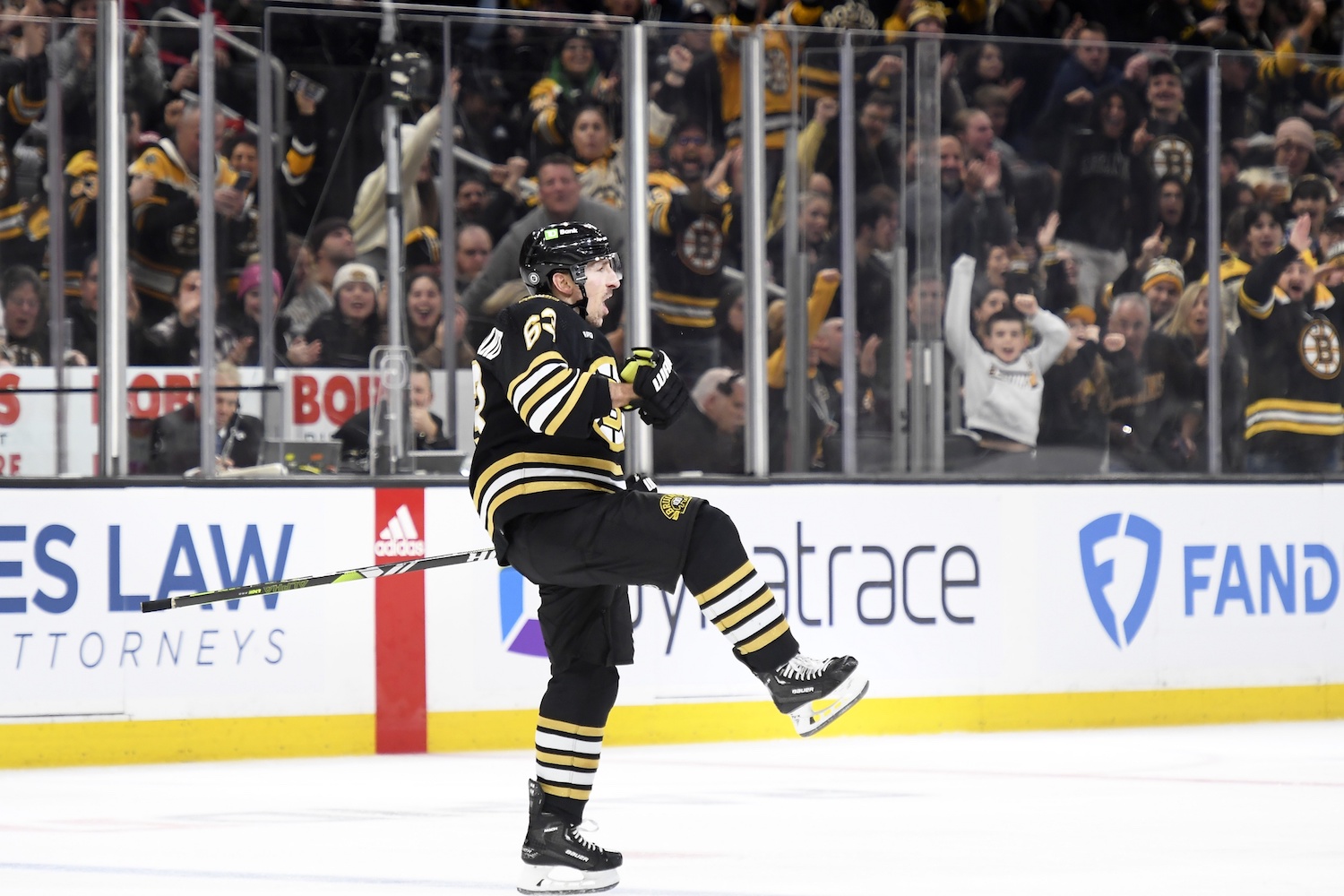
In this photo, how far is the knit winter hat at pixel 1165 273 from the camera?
271 inches

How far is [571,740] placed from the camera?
137 inches

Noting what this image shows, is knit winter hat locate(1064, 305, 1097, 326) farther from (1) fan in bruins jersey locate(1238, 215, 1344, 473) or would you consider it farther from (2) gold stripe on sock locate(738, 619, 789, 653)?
(2) gold stripe on sock locate(738, 619, 789, 653)

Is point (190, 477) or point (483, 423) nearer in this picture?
point (483, 423)

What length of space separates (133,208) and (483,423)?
2.93 metres

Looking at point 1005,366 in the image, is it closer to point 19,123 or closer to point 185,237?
point 185,237

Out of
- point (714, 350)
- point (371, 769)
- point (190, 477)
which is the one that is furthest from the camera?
point (714, 350)

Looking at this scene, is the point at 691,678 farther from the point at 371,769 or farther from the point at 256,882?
the point at 256,882

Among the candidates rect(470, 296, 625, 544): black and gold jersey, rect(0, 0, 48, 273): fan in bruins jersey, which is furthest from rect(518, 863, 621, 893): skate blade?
rect(0, 0, 48, 273): fan in bruins jersey

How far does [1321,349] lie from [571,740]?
15.0 feet

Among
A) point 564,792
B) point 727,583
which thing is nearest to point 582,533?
point 727,583

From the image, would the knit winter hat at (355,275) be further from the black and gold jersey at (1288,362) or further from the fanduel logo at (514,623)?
the black and gold jersey at (1288,362)

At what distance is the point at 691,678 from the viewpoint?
20.5 feet

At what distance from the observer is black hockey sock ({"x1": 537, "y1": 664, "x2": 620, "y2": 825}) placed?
348cm

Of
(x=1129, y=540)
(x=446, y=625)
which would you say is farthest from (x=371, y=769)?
(x=1129, y=540)
